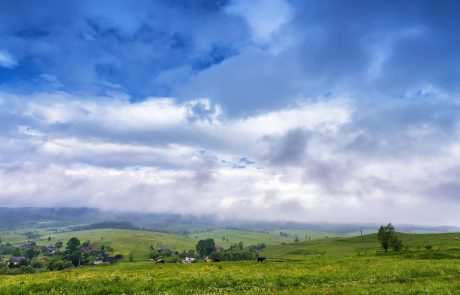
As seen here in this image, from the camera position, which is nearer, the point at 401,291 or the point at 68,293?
the point at 401,291

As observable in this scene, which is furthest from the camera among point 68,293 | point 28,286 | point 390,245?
point 390,245

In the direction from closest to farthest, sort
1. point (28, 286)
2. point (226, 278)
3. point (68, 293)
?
1. point (68, 293)
2. point (28, 286)
3. point (226, 278)

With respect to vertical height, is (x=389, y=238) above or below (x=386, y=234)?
below

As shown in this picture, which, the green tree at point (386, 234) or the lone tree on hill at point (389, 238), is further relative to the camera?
the green tree at point (386, 234)

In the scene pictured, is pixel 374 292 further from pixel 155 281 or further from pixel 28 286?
pixel 28 286

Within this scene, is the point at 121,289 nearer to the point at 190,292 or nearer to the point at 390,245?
the point at 190,292

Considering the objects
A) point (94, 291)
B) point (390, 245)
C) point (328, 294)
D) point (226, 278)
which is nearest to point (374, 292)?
point (328, 294)

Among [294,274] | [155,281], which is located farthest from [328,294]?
[155,281]

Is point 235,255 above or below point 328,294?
below

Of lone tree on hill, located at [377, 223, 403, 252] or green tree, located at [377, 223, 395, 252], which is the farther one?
green tree, located at [377, 223, 395, 252]

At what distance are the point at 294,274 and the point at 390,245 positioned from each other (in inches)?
3489

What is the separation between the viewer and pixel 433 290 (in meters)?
21.0

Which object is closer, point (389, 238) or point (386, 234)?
point (389, 238)

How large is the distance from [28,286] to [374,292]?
87.7 feet
